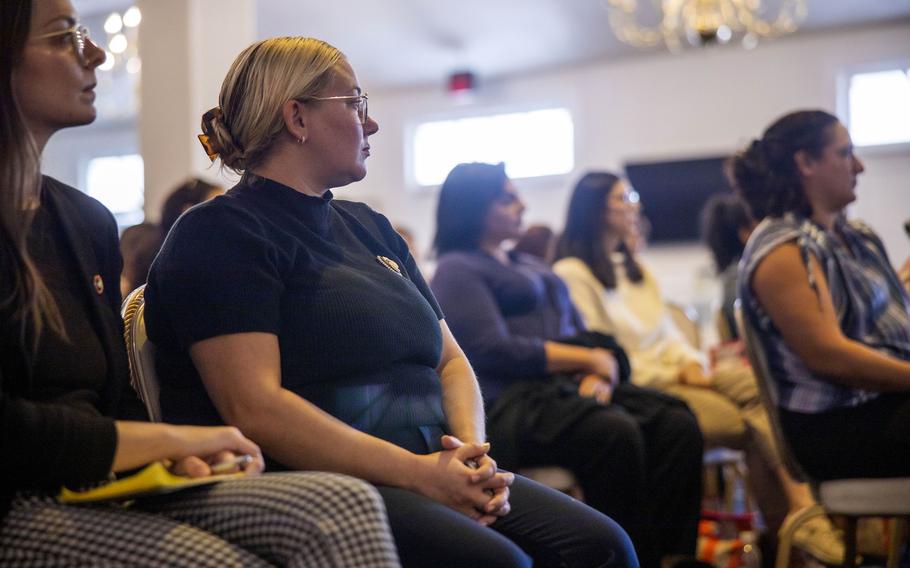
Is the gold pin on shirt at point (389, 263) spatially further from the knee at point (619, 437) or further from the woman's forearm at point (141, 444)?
the knee at point (619, 437)

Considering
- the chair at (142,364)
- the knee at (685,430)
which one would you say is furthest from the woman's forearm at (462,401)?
the knee at (685,430)

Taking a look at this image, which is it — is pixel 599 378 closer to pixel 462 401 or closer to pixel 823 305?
pixel 823 305

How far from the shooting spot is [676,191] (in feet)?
28.9

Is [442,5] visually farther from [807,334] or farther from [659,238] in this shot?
[807,334]

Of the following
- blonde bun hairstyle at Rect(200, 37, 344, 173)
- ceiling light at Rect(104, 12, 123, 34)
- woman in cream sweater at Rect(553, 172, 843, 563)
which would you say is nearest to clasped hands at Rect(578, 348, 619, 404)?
woman in cream sweater at Rect(553, 172, 843, 563)

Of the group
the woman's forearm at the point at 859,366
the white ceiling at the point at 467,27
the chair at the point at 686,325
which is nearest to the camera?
the woman's forearm at the point at 859,366

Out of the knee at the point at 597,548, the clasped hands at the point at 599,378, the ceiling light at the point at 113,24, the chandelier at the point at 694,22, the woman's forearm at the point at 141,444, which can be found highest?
the chandelier at the point at 694,22

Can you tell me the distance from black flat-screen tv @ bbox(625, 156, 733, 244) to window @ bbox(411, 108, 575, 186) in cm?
72

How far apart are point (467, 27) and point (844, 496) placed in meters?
6.44

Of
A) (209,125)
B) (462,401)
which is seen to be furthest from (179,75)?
(462,401)

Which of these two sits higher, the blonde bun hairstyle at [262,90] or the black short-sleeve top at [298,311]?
the blonde bun hairstyle at [262,90]

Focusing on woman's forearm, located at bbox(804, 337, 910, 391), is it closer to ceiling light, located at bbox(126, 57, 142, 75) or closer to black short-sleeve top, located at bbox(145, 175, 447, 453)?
black short-sleeve top, located at bbox(145, 175, 447, 453)

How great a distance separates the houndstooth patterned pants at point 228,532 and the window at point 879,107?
25.7 feet

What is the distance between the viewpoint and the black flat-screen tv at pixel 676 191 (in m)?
8.70
